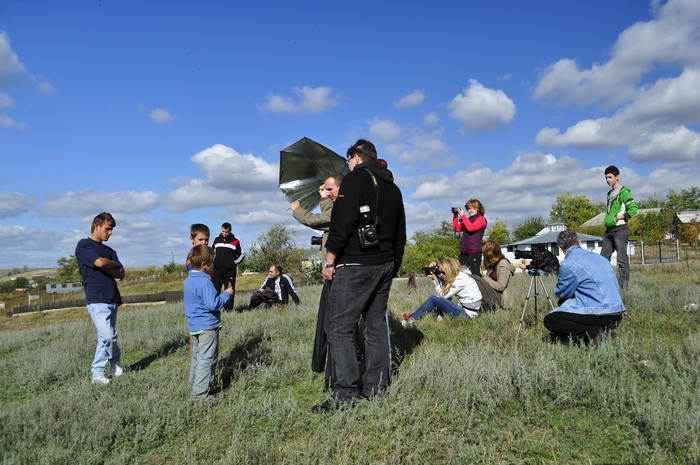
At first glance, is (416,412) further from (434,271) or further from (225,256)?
(225,256)

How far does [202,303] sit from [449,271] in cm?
387

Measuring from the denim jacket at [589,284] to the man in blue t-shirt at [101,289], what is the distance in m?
5.21

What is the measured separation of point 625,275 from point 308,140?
6052 mm

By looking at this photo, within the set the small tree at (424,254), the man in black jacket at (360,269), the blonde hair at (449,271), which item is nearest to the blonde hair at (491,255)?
the blonde hair at (449,271)

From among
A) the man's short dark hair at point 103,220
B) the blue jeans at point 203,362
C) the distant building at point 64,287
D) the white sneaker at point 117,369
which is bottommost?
the distant building at point 64,287

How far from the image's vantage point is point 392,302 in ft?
29.6

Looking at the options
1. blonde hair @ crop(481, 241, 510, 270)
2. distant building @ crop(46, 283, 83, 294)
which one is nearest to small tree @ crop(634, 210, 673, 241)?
blonde hair @ crop(481, 241, 510, 270)

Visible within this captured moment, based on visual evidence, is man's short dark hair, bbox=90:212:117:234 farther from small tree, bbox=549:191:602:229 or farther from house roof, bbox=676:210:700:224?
small tree, bbox=549:191:602:229

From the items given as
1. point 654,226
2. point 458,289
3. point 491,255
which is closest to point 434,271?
point 458,289

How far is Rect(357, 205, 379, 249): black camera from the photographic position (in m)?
3.44

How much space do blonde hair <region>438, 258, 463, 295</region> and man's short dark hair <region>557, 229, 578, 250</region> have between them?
1.91 meters

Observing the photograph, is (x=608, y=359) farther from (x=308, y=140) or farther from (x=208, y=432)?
(x=308, y=140)

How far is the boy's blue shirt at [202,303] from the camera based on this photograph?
4176mm

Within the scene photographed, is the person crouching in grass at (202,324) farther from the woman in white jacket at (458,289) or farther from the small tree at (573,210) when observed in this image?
the small tree at (573,210)
